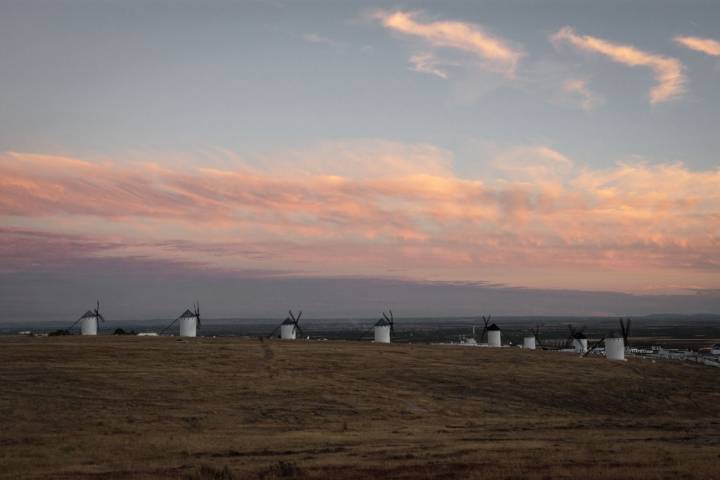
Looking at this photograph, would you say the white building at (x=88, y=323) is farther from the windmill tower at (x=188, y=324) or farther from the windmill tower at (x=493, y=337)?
the windmill tower at (x=493, y=337)

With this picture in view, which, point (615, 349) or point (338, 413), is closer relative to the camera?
point (338, 413)

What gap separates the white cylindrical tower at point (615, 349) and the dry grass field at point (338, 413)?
6690mm

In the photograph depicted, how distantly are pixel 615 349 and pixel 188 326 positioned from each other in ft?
224

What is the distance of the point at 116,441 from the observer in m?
37.8

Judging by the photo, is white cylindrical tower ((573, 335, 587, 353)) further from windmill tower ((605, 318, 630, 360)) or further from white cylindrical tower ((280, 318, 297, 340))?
white cylindrical tower ((280, 318, 297, 340))

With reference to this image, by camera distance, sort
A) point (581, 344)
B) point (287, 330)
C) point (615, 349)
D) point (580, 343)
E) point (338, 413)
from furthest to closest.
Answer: point (287, 330) → point (580, 343) → point (581, 344) → point (615, 349) → point (338, 413)

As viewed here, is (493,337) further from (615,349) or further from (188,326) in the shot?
(188,326)

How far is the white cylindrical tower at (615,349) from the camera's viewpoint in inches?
3952

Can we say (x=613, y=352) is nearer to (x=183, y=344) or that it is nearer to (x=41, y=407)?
(x=183, y=344)

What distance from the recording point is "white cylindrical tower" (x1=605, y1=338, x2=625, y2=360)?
10038 centimetres

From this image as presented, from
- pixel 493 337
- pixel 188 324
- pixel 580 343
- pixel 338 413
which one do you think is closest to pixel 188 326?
pixel 188 324

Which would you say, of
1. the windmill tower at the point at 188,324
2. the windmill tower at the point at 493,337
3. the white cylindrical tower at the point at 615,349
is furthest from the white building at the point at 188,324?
the white cylindrical tower at the point at 615,349

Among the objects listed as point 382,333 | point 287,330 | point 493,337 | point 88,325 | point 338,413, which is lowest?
point 338,413

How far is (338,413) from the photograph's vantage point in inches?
2032
